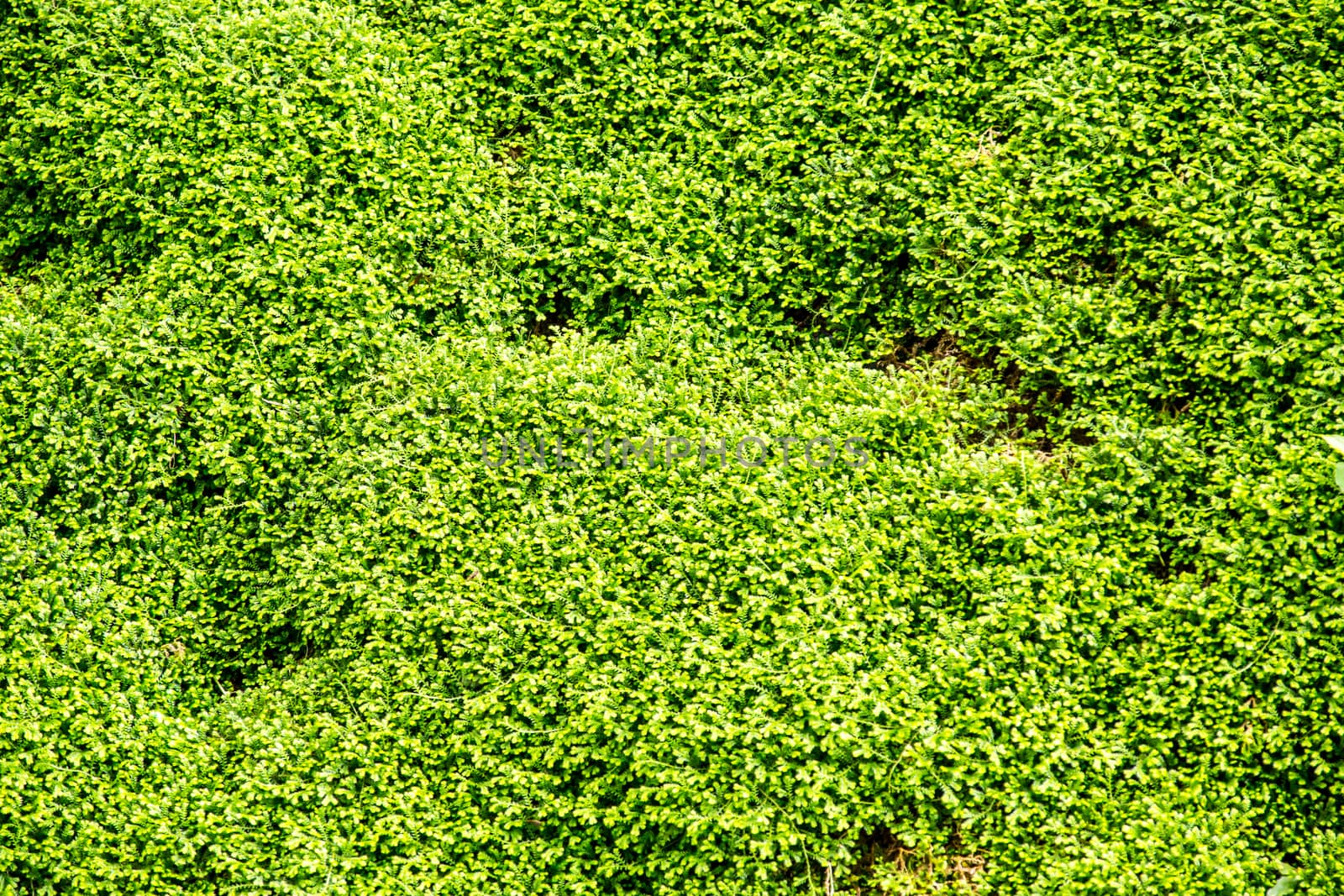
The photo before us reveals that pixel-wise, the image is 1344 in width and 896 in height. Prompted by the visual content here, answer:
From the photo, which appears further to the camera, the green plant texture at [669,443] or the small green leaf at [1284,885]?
the green plant texture at [669,443]

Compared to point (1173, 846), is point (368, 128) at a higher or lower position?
higher

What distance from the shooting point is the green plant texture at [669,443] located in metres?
5.30

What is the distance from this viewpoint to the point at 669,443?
20.8 feet

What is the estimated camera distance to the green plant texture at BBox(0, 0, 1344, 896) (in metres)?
5.30

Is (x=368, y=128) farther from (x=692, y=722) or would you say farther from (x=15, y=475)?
(x=692, y=722)

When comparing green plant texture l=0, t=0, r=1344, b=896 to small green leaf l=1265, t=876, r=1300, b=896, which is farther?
green plant texture l=0, t=0, r=1344, b=896

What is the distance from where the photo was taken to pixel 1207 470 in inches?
226

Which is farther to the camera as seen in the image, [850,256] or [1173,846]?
[850,256]

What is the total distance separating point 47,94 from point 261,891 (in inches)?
221

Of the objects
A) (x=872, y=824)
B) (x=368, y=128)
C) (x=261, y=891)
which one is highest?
(x=368, y=128)

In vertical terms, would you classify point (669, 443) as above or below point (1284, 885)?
above

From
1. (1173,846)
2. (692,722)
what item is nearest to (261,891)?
(692,722)

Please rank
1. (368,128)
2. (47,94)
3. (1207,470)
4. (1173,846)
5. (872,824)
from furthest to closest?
(47,94)
(368,128)
(1207,470)
(872,824)
(1173,846)

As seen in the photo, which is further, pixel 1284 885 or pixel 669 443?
pixel 669 443
